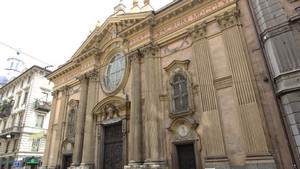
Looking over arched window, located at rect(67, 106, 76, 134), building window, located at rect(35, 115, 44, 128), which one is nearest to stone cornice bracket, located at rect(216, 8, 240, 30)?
arched window, located at rect(67, 106, 76, 134)

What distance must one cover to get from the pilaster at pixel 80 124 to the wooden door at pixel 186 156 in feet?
24.2

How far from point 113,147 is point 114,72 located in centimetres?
512

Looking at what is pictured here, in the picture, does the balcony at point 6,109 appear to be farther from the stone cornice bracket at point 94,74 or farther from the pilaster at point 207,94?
the pilaster at point 207,94

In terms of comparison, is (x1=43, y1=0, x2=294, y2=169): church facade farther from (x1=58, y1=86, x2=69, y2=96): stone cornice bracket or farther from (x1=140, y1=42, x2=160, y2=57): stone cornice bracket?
(x1=58, y1=86, x2=69, y2=96): stone cornice bracket

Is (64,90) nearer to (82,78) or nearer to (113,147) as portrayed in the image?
(82,78)

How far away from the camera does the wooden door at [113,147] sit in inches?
485

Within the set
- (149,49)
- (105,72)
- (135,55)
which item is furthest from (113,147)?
(149,49)

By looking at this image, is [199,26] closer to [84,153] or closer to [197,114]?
[197,114]

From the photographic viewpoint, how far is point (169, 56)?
12047 mm

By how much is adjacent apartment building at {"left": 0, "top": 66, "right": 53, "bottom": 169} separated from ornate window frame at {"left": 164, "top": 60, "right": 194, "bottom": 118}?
18921 mm

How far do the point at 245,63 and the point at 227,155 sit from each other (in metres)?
4.04

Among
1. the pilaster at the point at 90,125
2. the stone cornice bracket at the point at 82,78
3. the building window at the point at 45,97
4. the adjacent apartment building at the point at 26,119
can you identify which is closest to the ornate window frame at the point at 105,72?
the pilaster at the point at 90,125

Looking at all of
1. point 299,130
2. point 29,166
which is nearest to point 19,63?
point 29,166

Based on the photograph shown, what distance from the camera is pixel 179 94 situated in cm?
1084
